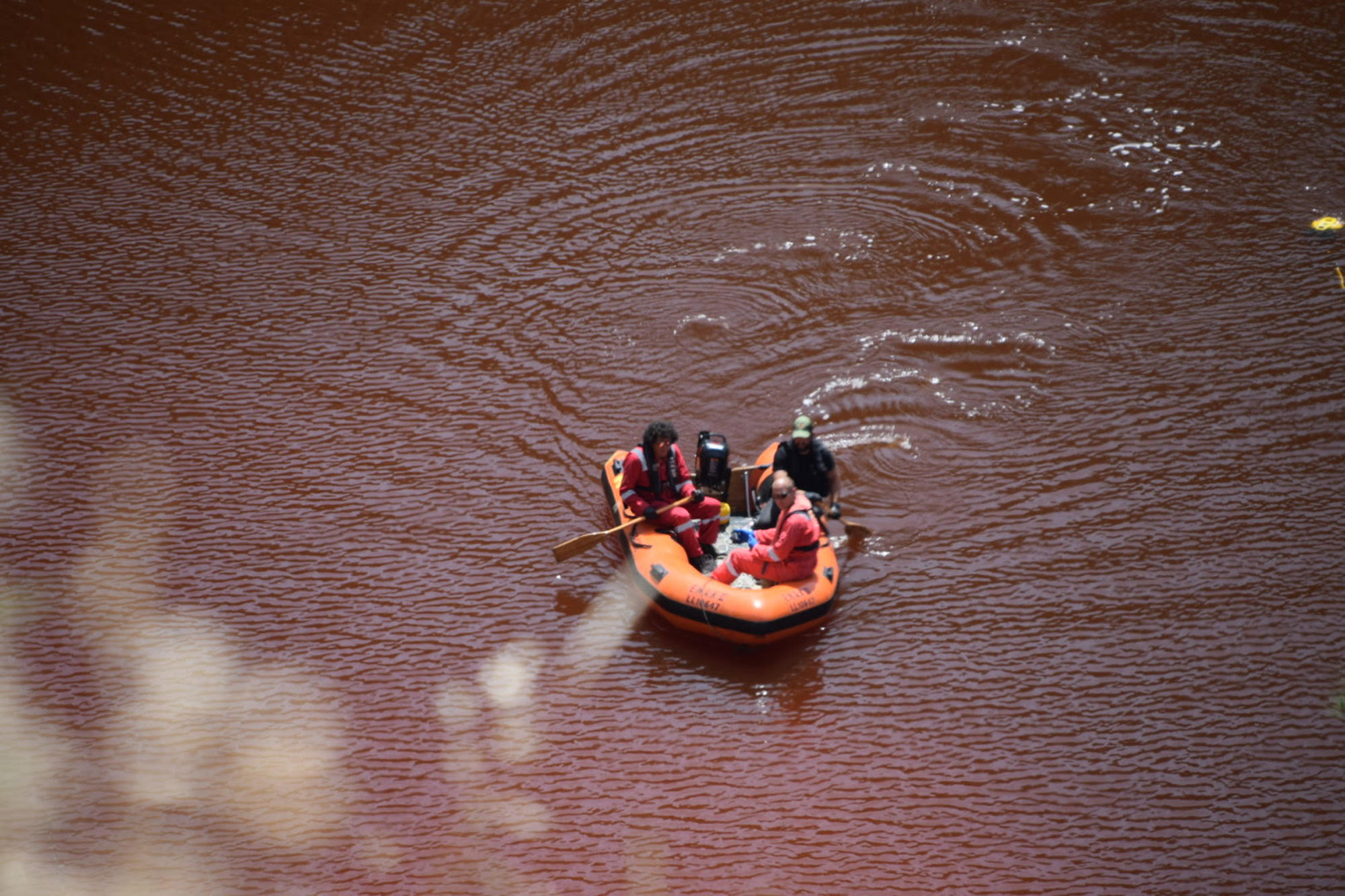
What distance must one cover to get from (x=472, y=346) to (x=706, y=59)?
4060 millimetres

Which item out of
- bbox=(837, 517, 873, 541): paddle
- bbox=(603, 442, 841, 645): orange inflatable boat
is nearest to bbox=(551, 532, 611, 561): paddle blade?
bbox=(603, 442, 841, 645): orange inflatable boat

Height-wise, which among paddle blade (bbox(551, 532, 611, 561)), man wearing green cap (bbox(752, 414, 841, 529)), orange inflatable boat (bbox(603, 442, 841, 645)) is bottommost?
orange inflatable boat (bbox(603, 442, 841, 645))

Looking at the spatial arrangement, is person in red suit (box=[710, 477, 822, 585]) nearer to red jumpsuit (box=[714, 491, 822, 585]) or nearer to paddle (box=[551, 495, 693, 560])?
red jumpsuit (box=[714, 491, 822, 585])

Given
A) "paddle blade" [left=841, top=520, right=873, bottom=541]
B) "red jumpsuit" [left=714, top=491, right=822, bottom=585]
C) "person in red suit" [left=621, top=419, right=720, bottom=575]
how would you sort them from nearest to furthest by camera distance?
1. "red jumpsuit" [left=714, top=491, right=822, bottom=585]
2. "person in red suit" [left=621, top=419, right=720, bottom=575]
3. "paddle blade" [left=841, top=520, right=873, bottom=541]

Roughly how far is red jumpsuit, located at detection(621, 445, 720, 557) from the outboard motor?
0.28 feet

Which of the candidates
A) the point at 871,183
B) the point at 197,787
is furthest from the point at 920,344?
the point at 197,787

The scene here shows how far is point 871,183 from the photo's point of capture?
8.26 meters

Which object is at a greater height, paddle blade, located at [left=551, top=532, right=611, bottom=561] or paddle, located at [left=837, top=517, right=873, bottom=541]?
paddle blade, located at [left=551, top=532, right=611, bottom=561]

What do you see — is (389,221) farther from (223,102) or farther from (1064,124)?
(1064,124)

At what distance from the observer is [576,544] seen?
5574mm

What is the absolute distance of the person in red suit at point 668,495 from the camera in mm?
5410

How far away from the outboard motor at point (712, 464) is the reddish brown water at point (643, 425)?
0.69m

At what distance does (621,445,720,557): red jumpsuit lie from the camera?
545 cm

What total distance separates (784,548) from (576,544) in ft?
3.83
